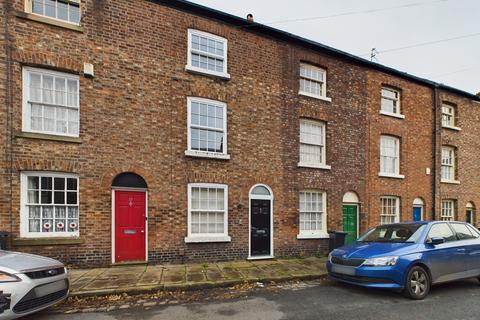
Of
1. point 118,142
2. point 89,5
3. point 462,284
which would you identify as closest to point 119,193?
point 118,142

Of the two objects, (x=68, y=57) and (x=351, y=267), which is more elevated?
Answer: (x=68, y=57)

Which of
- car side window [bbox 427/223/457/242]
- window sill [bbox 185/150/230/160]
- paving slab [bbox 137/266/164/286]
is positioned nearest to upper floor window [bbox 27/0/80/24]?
window sill [bbox 185/150/230/160]

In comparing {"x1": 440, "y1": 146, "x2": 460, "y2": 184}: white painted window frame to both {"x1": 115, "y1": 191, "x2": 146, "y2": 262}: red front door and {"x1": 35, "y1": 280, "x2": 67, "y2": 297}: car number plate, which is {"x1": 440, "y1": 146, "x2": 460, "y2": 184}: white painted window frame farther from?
{"x1": 35, "y1": 280, "x2": 67, "y2": 297}: car number plate

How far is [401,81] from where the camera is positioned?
1398 cm

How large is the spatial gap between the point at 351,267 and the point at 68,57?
368 inches

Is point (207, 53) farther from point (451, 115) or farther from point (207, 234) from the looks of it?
point (451, 115)

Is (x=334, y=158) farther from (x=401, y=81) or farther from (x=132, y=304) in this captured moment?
(x=132, y=304)

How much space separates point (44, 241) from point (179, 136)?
474 centimetres

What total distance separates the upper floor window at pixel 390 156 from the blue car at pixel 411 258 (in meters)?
6.05

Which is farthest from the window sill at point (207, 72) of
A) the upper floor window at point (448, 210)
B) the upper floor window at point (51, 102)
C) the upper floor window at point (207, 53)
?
the upper floor window at point (448, 210)

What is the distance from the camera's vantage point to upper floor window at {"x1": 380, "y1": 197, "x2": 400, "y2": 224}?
13.2 m

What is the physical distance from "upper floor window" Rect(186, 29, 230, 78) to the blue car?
6975 millimetres

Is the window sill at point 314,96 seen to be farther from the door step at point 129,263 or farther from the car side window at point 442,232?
the door step at point 129,263

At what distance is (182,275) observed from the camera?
7.63 metres
